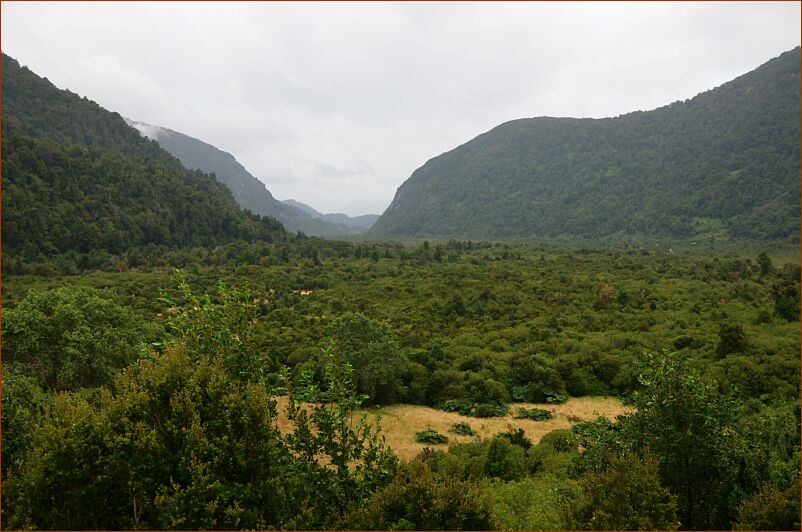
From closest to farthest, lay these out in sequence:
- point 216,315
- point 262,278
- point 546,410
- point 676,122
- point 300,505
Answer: point 300,505 < point 216,315 < point 546,410 < point 262,278 < point 676,122

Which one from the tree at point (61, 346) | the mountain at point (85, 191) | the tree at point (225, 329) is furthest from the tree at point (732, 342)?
the mountain at point (85, 191)

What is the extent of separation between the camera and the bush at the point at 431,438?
18.5 m

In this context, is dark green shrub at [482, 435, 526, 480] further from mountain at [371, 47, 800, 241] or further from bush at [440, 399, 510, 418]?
mountain at [371, 47, 800, 241]

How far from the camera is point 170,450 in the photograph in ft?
25.0

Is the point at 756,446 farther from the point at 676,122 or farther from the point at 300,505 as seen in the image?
the point at 676,122

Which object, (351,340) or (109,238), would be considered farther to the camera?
(109,238)

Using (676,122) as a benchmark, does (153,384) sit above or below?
below

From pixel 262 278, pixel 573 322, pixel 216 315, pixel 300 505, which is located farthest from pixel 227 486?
pixel 262 278

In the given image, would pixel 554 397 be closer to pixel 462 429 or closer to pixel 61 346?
pixel 462 429

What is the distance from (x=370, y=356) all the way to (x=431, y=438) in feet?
19.9

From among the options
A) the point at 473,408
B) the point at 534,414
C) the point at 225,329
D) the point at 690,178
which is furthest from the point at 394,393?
the point at 690,178

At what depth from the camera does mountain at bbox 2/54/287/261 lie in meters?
71.4

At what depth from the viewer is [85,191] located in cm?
8544

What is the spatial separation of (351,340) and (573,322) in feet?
65.1
